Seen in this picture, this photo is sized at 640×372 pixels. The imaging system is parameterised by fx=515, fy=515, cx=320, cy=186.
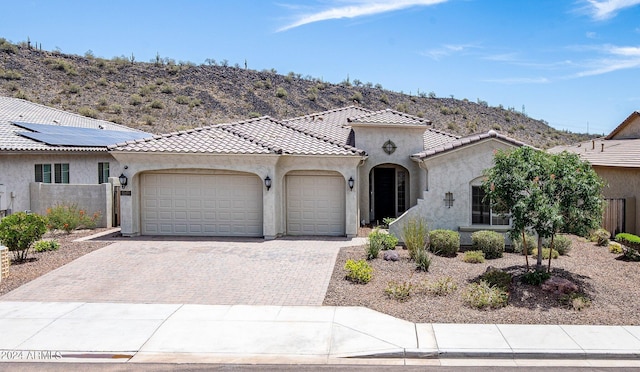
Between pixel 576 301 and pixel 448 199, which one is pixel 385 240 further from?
pixel 576 301

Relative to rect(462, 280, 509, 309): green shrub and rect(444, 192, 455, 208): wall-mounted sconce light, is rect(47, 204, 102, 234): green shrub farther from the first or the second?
rect(462, 280, 509, 309): green shrub

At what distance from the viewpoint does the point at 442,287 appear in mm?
11508

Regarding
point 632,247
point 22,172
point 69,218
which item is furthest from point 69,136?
point 632,247

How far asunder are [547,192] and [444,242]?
4.54 m

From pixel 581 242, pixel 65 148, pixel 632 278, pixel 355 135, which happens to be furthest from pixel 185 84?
pixel 632 278

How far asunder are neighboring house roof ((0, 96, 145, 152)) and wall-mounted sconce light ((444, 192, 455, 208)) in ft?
51.2

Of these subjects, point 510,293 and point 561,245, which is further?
point 561,245

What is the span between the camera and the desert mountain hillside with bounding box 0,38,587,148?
46.0 m

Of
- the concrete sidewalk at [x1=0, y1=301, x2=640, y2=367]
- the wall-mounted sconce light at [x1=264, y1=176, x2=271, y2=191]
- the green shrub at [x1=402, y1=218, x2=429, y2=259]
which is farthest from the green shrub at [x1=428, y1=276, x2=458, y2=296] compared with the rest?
the wall-mounted sconce light at [x1=264, y1=176, x2=271, y2=191]

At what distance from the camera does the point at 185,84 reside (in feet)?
177

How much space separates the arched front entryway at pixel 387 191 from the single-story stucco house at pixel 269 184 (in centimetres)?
310

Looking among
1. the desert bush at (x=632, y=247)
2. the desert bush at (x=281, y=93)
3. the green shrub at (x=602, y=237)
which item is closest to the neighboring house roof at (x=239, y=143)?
the green shrub at (x=602, y=237)

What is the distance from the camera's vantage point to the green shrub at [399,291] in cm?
1114

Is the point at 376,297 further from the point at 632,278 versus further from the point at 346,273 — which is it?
the point at 632,278
